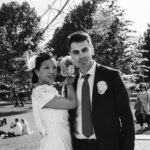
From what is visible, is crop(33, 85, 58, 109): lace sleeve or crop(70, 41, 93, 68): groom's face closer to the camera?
crop(70, 41, 93, 68): groom's face

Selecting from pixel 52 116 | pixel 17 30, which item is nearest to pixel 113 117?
pixel 52 116

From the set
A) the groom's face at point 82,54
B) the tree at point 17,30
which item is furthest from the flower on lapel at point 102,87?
the tree at point 17,30

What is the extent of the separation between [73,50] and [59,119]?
0.78m

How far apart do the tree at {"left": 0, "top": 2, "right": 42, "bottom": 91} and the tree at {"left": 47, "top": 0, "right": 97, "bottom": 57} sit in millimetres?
2824

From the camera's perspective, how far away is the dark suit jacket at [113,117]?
3594mm

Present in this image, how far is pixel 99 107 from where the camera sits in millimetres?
3674

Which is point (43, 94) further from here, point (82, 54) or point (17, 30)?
point (17, 30)

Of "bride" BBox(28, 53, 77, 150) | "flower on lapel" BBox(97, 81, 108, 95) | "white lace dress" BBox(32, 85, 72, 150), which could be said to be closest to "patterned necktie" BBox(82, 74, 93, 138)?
"flower on lapel" BBox(97, 81, 108, 95)

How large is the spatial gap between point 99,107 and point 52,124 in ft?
2.46

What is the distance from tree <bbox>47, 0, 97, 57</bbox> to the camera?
124ft

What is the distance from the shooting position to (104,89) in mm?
3656

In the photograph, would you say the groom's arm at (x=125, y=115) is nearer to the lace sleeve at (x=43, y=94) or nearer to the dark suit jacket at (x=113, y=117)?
the dark suit jacket at (x=113, y=117)

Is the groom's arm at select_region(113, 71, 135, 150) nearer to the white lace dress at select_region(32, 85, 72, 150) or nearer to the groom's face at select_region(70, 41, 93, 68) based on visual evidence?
the groom's face at select_region(70, 41, 93, 68)

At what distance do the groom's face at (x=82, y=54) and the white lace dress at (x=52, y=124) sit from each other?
0.56 m
